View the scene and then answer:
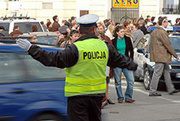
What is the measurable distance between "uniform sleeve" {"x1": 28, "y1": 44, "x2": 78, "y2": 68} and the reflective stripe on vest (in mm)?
60

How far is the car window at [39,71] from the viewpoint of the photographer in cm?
739

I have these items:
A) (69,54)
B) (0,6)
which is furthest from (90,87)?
(0,6)

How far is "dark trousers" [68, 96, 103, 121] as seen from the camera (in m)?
5.62

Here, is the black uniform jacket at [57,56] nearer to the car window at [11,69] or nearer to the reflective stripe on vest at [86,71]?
the reflective stripe on vest at [86,71]

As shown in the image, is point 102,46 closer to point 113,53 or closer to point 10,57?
point 113,53

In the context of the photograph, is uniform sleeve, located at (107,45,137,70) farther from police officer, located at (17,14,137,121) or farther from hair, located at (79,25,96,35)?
hair, located at (79,25,96,35)

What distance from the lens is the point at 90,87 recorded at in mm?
5652

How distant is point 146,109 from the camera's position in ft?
38.4

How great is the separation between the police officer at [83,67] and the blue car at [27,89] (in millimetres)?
1482

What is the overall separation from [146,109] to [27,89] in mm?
4987

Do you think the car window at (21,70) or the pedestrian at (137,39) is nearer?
the car window at (21,70)

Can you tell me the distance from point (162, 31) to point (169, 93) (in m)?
1.59

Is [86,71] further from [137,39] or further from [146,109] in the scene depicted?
[137,39]

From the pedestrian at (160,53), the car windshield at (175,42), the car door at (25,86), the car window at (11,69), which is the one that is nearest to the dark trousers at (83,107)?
the car door at (25,86)
